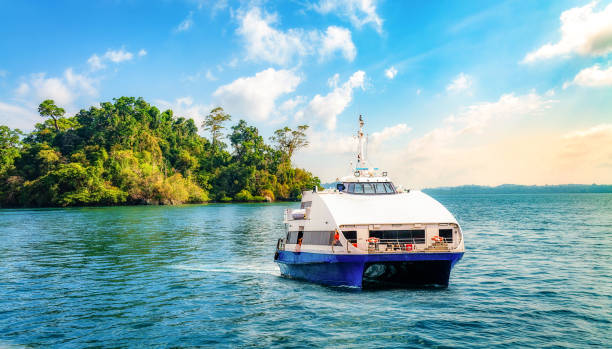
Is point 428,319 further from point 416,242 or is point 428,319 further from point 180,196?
point 180,196

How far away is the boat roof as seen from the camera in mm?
19328

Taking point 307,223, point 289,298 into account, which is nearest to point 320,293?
point 289,298

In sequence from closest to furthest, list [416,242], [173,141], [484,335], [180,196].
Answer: [484,335] < [416,242] < [180,196] < [173,141]

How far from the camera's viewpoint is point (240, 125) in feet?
495

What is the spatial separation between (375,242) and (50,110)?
140682mm

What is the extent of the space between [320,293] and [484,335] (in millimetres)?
7121

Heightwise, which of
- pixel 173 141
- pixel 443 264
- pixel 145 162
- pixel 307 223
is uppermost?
pixel 173 141

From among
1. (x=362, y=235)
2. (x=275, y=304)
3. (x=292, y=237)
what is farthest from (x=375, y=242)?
(x=292, y=237)

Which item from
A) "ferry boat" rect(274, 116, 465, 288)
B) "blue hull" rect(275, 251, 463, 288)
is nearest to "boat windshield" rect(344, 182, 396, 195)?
"ferry boat" rect(274, 116, 465, 288)

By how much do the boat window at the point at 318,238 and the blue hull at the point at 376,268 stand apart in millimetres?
616

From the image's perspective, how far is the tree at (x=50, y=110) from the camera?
128875 millimetres

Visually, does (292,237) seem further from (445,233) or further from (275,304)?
(445,233)

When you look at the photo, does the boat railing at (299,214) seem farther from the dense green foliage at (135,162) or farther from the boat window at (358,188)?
the dense green foliage at (135,162)

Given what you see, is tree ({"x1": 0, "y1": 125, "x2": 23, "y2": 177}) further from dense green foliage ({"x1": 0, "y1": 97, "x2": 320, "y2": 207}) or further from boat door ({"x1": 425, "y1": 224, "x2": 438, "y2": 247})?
boat door ({"x1": 425, "y1": 224, "x2": 438, "y2": 247})
